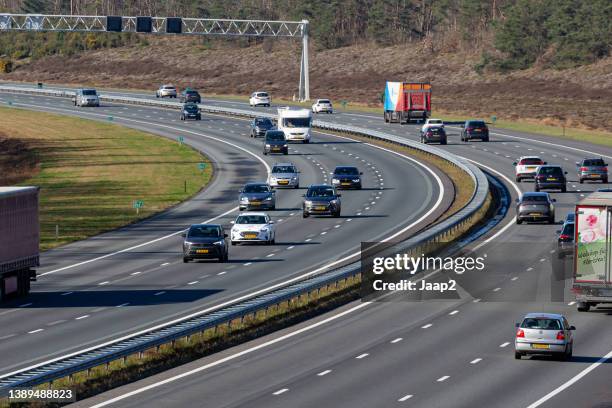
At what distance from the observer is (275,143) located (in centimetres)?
9800

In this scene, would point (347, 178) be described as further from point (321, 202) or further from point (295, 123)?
point (295, 123)

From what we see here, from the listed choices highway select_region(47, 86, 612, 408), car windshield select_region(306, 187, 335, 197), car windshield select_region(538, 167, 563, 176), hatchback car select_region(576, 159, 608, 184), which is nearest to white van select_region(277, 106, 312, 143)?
hatchback car select_region(576, 159, 608, 184)

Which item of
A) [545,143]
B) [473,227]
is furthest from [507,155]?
[473,227]

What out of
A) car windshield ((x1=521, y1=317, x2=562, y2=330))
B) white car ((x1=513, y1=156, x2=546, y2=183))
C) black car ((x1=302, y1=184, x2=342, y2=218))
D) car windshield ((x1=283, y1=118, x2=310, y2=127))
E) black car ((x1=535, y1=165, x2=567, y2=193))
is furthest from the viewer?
car windshield ((x1=283, y1=118, x2=310, y2=127))

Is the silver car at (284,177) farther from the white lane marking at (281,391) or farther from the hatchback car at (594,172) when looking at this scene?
the white lane marking at (281,391)

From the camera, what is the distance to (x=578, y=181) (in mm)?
82812

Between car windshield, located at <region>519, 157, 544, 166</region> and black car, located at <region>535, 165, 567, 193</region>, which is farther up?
car windshield, located at <region>519, 157, 544, 166</region>

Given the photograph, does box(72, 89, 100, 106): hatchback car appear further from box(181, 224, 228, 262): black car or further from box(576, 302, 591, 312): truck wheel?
box(576, 302, 591, 312): truck wheel

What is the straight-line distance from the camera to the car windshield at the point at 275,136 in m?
98.4

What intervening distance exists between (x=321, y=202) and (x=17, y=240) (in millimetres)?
26189

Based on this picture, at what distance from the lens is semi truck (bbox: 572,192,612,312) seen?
40375mm

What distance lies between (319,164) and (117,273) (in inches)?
1714

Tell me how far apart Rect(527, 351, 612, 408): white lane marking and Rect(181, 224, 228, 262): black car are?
20105mm

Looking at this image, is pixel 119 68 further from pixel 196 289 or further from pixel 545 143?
pixel 196 289
